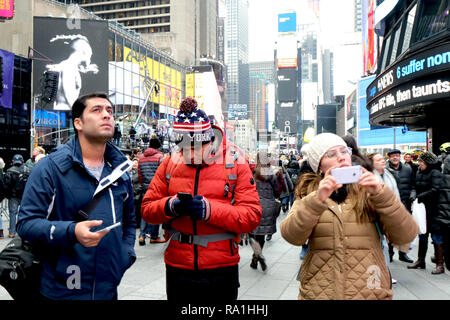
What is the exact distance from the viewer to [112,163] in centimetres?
290

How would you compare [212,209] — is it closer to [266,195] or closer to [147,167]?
[266,195]

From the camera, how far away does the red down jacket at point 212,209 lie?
3125 millimetres

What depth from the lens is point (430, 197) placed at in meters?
7.15

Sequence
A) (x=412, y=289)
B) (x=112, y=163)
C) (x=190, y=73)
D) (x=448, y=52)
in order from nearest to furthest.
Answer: (x=112, y=163) → (x=412, y=289) → (x=448, y=52) → (x=190, y=73)

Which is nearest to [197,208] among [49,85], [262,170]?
[262,170]

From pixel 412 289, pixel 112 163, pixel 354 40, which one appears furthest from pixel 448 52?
pixel 354 40

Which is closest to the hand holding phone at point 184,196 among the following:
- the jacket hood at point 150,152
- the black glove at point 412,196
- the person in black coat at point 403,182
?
the person in black coat at point 403,182

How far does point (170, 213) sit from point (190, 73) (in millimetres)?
70302

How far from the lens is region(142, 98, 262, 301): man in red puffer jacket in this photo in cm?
312

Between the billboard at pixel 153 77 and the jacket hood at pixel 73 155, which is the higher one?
the billboard at pixel 153 77

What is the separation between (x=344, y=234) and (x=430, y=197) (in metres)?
5.36

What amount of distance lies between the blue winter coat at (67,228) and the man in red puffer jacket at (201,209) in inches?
22.8

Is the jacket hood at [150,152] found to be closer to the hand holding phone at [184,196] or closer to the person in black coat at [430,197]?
the person in black coat at [430,197]

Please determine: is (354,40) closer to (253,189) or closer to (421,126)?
(421,126)
